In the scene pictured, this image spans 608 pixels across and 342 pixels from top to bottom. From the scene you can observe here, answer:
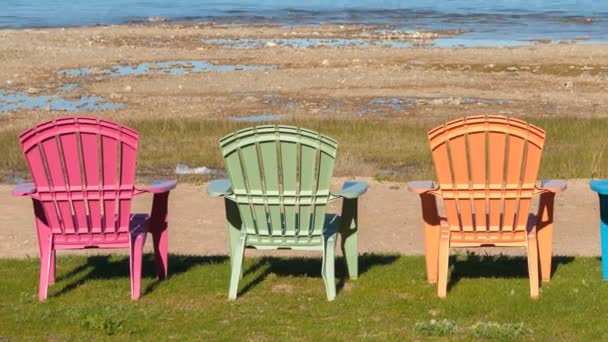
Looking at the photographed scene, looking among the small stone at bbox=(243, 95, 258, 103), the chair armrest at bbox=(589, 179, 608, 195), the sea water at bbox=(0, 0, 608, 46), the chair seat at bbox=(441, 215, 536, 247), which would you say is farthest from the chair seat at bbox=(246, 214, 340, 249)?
the sea water at bbox=(0, 0, 608, 46)

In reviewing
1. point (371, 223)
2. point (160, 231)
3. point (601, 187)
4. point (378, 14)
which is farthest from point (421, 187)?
point (378, 14)

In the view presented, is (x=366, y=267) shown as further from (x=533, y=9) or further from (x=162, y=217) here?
(x=533, y=9)

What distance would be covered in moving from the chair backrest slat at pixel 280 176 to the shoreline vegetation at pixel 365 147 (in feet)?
19.2

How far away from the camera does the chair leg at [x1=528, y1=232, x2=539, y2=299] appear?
7.40 meters

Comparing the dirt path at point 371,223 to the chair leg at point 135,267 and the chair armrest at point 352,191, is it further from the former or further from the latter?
the chair leg at point 135,267

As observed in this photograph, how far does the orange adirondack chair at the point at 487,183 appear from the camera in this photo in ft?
23.7

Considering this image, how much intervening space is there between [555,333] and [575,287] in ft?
3.55

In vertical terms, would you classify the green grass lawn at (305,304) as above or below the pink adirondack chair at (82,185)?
below

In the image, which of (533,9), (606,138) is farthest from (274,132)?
(533,9)

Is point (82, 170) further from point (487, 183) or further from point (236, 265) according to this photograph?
point (487, 183)

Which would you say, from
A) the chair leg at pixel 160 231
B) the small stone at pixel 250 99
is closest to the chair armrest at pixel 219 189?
the chair leg at pixel 160 231

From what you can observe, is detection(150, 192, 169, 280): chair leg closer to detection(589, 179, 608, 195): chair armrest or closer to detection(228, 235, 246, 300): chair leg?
detection(228, 235, 246, 300): chair leg

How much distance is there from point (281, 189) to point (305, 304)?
0.75 m

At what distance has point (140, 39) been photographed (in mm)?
36750
